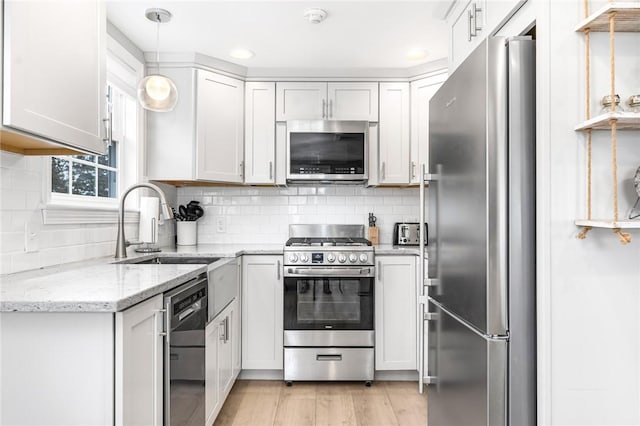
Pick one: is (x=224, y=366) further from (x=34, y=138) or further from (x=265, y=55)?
(x=265, y=55)

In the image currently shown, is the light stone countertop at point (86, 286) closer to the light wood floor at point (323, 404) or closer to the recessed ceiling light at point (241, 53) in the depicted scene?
the light wood floor at point (323, 404)

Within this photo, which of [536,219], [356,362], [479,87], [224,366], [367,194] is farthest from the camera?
[367,194]

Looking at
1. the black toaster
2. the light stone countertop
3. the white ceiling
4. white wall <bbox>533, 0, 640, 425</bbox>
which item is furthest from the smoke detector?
the black toaster

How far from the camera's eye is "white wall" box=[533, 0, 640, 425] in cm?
122

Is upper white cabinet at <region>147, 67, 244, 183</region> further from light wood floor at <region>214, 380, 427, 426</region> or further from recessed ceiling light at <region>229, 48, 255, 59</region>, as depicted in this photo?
light wood floor at <region>214, 380, 427, 426</region>

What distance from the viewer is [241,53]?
302 cm

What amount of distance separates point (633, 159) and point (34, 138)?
75.7 inches

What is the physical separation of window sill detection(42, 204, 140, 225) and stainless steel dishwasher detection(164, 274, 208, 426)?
2.39 feet

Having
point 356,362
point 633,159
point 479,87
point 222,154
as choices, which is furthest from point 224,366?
point 633,159

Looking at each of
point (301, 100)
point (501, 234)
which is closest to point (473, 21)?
point (501, 234)

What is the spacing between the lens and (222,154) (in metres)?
3.21

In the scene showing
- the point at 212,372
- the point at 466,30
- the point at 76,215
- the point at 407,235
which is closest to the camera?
the point at 466,30

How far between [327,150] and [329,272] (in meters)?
0.97

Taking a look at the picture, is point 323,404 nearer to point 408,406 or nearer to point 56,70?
point 408,406
